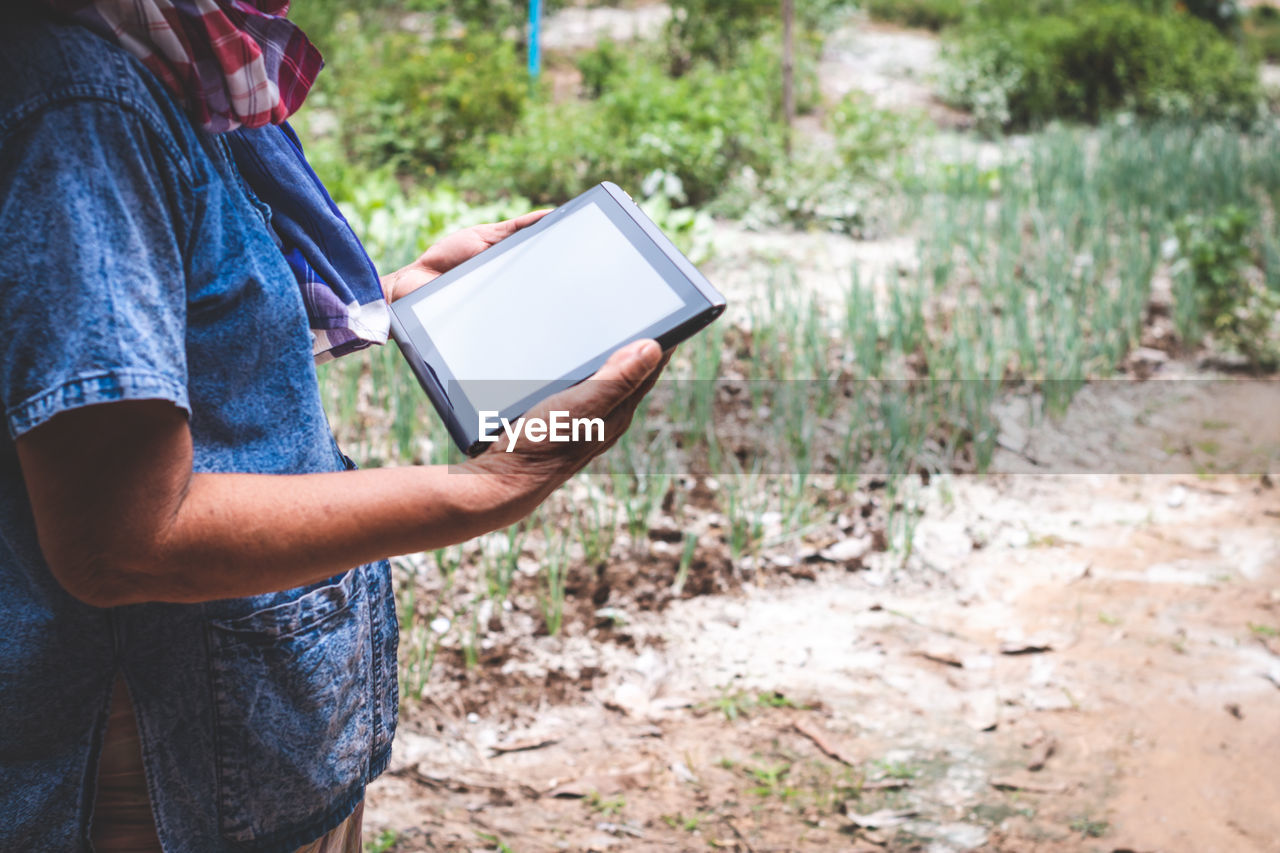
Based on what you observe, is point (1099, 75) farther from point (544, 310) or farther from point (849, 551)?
point (544, 310)

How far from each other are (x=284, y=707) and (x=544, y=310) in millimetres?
433

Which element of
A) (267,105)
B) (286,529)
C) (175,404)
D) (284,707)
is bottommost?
(284,707)

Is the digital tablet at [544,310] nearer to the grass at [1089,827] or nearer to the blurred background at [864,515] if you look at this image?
the blurred background at [864,515]

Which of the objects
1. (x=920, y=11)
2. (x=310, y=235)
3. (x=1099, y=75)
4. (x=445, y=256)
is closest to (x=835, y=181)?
(x=1099, y=75)

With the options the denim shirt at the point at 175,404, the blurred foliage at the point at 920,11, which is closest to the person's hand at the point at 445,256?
the denim shirt at the point at 175,404

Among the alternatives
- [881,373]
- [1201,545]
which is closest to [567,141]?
[881,373]

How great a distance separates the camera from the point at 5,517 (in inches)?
29.0

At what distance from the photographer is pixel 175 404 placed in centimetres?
67

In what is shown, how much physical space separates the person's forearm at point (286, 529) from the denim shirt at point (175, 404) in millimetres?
66

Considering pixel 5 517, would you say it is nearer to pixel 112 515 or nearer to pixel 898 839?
pixel 112 515

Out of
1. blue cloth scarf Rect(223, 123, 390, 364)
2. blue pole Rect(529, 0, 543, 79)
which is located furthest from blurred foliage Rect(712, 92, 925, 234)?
blue cloth scarf Rect(223, 123, 390, 364)

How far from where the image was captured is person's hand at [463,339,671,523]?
848mm

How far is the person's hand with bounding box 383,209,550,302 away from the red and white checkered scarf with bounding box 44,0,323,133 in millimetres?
337

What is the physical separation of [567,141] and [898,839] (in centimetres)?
379
